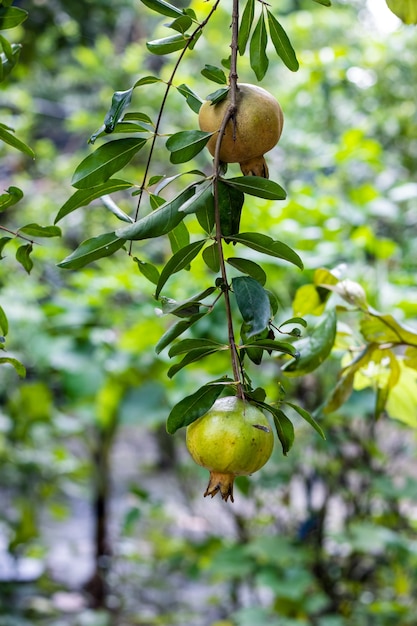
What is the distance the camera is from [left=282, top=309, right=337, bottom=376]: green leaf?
51 cm

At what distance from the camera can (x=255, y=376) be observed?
159cm

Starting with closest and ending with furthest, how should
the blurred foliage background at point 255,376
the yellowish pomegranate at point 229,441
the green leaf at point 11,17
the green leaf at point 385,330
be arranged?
the yellowish pomegranate at point 229,441
the green leaf at point 11,17
the green leaf at point 385,330
the blurred foliage background at point 255,376

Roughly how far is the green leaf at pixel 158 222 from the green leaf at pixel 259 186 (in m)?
0.02

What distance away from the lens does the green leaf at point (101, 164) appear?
1.34ft

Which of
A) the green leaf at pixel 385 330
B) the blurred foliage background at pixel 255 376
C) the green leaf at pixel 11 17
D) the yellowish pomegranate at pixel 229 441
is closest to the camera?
the yellowish pomegranate at pixel 229 441

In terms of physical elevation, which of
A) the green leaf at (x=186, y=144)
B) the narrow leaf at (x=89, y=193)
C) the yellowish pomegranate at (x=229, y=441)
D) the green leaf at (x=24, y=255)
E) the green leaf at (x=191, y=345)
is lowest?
the yellowish pomegranate at (x=229, y=441)

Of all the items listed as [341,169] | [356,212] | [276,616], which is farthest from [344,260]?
[276,616]

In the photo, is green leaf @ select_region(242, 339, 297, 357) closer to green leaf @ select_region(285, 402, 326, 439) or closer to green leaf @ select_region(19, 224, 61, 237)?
green leaf @ select_region(285, 402, 326, 439)

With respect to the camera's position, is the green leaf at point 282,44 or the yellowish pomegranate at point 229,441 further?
the green leaf at point 282,44

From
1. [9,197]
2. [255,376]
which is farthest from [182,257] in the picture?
[255,376]

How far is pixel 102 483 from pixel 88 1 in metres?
1.63

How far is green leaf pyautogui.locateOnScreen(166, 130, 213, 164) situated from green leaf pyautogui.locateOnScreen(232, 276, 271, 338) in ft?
0.25

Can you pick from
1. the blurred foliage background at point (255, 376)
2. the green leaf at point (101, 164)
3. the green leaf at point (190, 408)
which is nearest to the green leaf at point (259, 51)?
the green leaf at point (101, 164)

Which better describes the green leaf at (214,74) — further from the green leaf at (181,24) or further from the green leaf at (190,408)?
the green leaf at (190,408)
